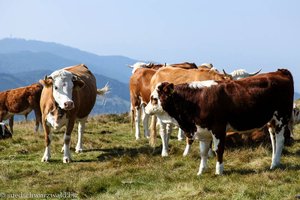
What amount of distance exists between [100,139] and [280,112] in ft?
22.6

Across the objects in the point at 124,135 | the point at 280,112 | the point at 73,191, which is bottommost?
the point at 124,135

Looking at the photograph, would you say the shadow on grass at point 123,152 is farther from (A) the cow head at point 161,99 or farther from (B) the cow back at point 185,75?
(A) the cow head at point 161,99

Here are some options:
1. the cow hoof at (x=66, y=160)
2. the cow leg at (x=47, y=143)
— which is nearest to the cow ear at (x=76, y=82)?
the cow leg at (x=47, y=143)

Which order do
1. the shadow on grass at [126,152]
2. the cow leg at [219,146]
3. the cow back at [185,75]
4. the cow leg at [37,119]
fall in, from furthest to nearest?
the cow leg at [37,119] → the shadow on grass at [126,152] → the cow back at [185,75] → the cow leg at [219,146]

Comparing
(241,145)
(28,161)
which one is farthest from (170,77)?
(28,161)

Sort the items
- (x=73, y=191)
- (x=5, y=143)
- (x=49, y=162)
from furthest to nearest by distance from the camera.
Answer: (x=5, y=143)
(x=49, y=162)
(x=73, y=191)

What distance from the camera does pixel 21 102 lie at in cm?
1867

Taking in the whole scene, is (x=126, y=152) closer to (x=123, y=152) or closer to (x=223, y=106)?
(x=123, y=152)

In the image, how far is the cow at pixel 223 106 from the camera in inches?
367

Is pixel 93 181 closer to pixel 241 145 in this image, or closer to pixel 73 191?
pixel 73 191

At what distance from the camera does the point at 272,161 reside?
988cm

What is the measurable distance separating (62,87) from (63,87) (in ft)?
0.09

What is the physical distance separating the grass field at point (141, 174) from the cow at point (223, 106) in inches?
28.2

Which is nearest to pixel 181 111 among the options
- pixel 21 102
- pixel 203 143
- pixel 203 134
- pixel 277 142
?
pixel 203 134
